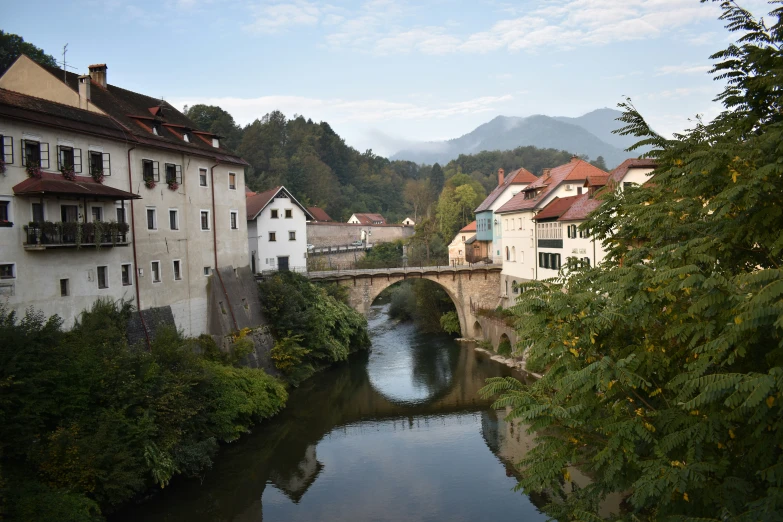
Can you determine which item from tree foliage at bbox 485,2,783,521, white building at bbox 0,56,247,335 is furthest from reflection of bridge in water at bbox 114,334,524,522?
tree foliage at bbox 485,2,783,521

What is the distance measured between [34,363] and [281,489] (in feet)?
28.0

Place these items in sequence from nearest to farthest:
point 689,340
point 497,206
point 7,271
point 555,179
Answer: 1. point 689,340
2. point 7,271
3. point 555,179
4. point 497,206

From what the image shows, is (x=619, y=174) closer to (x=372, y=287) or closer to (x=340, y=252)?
(x=372, y=287)

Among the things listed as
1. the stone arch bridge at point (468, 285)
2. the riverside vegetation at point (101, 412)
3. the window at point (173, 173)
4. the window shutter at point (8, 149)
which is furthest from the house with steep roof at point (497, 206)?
the window shutter at point (8, 149)

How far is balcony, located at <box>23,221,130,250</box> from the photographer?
796 inches

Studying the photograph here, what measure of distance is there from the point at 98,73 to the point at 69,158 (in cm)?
900

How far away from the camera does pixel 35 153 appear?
2081cm

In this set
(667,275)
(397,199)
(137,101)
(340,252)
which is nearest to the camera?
(667,275)

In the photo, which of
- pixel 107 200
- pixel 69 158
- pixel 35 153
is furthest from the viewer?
pixel 107 200

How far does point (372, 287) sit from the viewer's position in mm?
41656

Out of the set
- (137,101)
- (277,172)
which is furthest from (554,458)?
(277,172)

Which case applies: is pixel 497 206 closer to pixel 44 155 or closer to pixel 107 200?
pixel 107 200

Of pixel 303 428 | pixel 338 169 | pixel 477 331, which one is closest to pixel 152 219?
pixel 303 428

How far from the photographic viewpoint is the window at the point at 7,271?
63.8 feet
